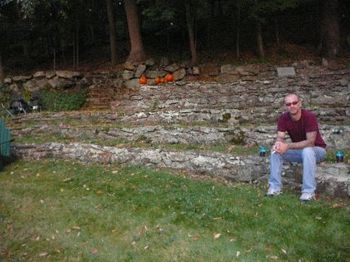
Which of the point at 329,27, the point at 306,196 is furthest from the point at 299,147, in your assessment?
the point at 329,27

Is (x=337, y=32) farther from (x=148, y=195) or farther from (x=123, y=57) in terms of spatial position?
(x=148, y=195)

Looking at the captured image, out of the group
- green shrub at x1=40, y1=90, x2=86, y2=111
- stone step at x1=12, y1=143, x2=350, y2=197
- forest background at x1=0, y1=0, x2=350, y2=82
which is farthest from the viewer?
forest background at x1=0, y1=0, x2=350, y2=82

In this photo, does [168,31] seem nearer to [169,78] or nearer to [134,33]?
[134,33]

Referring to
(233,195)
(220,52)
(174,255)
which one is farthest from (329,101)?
(174,255)

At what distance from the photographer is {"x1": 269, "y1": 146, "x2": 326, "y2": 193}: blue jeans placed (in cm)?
575

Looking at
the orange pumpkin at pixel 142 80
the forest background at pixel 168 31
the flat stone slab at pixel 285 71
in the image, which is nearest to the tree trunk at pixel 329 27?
the forest background at pixel 168 31

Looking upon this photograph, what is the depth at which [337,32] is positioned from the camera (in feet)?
45.4

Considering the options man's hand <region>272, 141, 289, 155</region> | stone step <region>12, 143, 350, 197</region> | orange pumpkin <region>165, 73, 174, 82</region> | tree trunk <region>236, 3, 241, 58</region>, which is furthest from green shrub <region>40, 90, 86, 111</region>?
man's hand <region>272, 141, 289, 155</region>

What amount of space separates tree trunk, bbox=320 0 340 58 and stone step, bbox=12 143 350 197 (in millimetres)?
7734

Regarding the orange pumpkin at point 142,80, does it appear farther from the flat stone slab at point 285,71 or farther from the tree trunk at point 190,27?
the flat stone slab at point 285,71

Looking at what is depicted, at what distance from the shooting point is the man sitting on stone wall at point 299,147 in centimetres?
577

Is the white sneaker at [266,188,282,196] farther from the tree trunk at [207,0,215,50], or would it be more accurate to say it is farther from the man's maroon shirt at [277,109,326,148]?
the tree trunk at [207,0,215,50]

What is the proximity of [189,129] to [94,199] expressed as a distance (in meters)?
3.68

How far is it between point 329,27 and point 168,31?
5376mm
